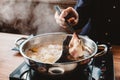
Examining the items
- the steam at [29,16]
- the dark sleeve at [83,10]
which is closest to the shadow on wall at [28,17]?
the steam at [29,16]

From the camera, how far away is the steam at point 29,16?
3334 mm

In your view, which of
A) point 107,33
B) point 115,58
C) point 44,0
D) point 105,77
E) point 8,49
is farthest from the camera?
point 44,0

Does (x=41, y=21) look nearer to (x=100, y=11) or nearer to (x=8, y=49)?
(x=100, y=11)

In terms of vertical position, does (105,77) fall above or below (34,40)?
below

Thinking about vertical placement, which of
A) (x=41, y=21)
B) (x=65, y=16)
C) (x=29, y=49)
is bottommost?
(x=41, y=21)

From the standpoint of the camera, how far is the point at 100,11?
2.07m

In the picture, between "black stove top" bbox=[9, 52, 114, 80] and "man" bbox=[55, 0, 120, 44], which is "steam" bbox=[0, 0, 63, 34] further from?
"black stove top" bbox=[9, 52, 114, 80]

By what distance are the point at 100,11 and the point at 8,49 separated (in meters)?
0.92

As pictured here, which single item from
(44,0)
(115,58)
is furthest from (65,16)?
(44,0)

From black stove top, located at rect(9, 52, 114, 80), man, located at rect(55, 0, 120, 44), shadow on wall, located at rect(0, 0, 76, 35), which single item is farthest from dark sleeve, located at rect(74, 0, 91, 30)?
shadow on wall, located at rect(0, 0, 76, 35)

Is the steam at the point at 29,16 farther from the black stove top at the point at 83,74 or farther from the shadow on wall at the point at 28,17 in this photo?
the black stove top at the point at 83,74

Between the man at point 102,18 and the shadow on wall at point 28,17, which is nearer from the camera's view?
the man at point 102,18

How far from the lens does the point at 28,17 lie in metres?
3.42

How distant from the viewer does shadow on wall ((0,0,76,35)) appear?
3.32 m
